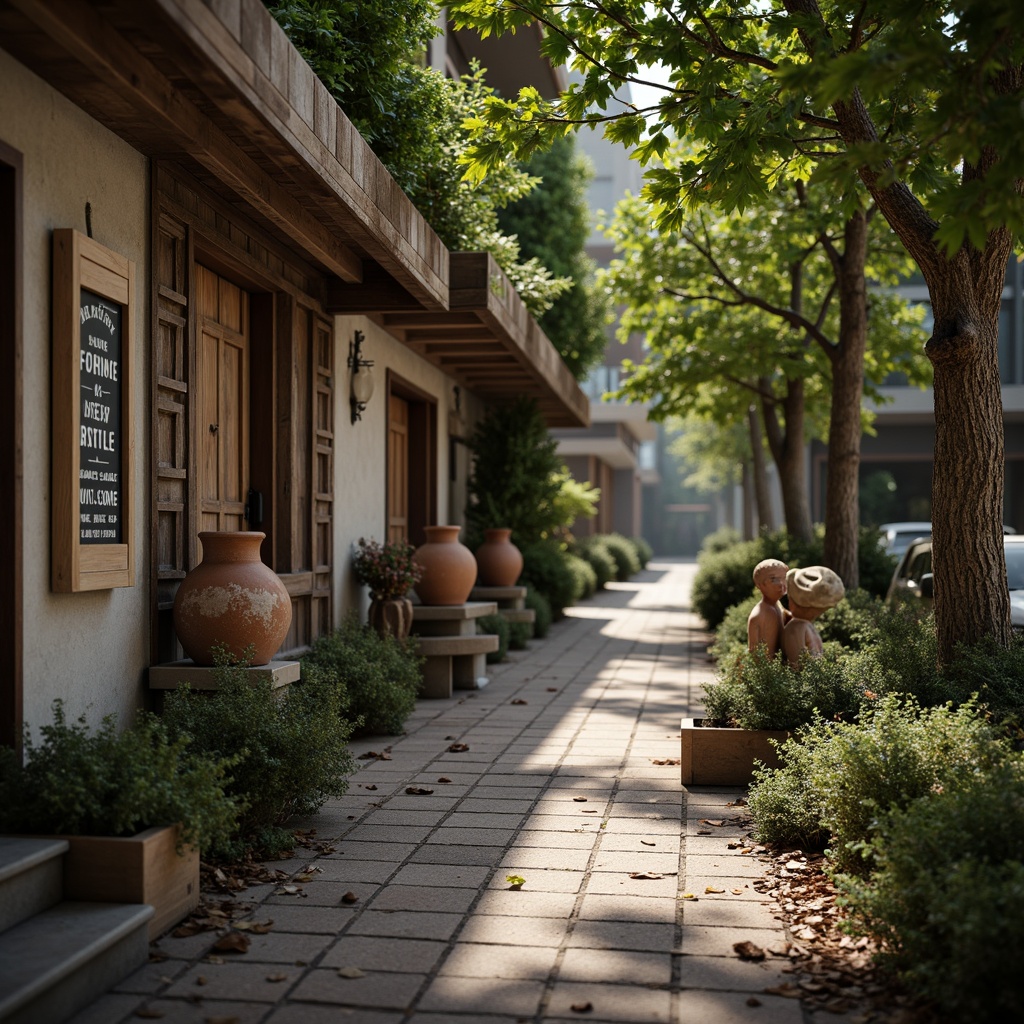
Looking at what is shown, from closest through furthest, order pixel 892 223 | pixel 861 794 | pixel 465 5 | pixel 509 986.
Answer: pixel 509 986, pixel 861 794, pixel 465 5, pixel 892 223

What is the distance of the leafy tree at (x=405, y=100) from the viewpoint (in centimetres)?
734

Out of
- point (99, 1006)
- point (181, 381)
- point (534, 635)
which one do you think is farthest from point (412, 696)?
point (534, 635)

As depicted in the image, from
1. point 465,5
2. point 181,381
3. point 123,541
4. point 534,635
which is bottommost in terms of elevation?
point 534,635

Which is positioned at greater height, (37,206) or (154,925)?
(37,206)

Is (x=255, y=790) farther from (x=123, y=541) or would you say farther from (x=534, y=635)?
(x=534, y=635)

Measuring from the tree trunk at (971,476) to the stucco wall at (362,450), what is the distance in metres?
4.71

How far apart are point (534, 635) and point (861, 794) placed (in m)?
11.3

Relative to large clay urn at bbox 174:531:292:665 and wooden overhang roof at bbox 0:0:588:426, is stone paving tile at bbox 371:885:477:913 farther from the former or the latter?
wooden overhang roof at bbox 0:0:588:426

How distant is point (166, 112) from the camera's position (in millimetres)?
4738

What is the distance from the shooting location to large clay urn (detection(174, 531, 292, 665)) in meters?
5.91

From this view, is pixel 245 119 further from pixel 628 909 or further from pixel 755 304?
pixel 755 304

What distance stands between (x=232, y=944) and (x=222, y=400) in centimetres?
431

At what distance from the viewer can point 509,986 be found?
11.8 ft

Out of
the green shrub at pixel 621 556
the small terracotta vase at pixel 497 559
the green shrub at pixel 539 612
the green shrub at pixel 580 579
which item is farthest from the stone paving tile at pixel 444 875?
the green shrub at pixel 621 556
